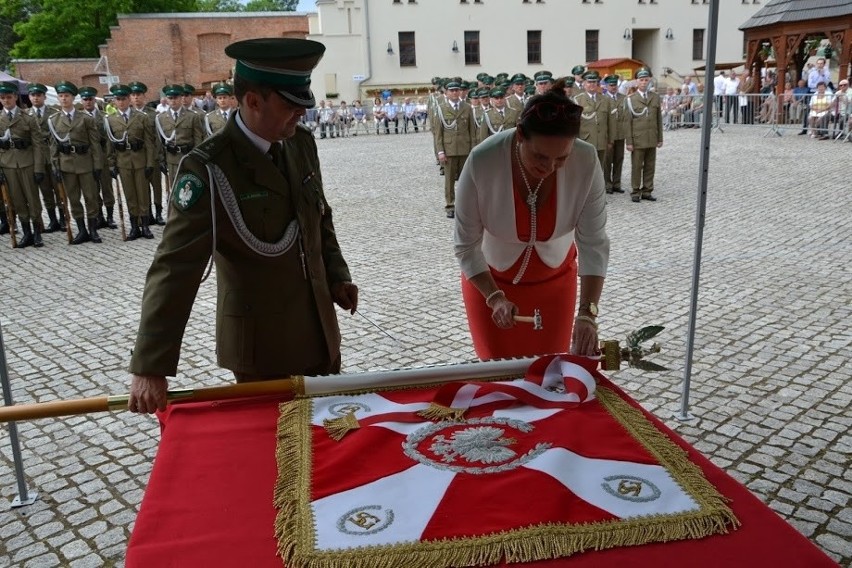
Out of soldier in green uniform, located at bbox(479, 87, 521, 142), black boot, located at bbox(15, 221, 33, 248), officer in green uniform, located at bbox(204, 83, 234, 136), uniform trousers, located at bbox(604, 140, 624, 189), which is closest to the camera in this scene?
black boot, located at bbox(15, 221, 33, 248)

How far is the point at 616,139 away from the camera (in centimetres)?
1248

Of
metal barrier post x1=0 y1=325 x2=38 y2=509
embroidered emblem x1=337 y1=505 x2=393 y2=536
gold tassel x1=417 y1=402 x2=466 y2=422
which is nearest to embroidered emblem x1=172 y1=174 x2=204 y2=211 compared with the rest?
gold tassel x1=417 y1=402 x2=466 y2=422

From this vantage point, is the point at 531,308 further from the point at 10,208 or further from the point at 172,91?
the point at 10,208

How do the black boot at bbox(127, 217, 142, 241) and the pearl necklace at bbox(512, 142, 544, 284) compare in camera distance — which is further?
the black boot at bbox(127, 217, 142, 241)

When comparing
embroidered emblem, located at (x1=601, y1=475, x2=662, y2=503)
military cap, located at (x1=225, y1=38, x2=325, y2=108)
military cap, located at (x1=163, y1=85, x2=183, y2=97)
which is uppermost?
military cap, located at (x1=163, y1=85, x2=183, y2=97)

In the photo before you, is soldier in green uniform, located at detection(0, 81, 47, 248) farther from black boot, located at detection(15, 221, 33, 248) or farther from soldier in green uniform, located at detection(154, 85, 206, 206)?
soldier in green uniform, located at detection(154, 85, 206, 206)

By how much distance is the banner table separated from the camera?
148 centimetres

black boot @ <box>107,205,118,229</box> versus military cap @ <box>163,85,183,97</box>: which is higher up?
military cap @ <box>163,85,183,97</box>

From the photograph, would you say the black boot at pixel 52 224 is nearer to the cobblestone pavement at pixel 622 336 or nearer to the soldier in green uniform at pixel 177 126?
the cobblestone pavement at pixel 622 336

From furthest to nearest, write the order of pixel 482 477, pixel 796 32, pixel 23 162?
pixel 796 32, pixel 23 162, pixel 482 477

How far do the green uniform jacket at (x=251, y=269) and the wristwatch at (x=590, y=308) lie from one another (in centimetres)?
90

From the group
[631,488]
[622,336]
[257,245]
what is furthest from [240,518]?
[622,336]

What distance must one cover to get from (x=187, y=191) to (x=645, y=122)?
10.7 meters

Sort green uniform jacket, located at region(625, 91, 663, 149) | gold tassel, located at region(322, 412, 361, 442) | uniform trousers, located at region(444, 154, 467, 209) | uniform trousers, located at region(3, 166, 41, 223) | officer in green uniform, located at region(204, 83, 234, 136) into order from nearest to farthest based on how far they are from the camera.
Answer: gold tassel, located at region(322, 412, 361, 442)
uniform trousers, located at region(3, 166, 41, 223)
officer in green uniform, located at region(204, 83, 234, 136)
uniform trousers, located at region(444, 154, 467, 209)
green uniform jacket, located at region(625, 91, 663, 149)
